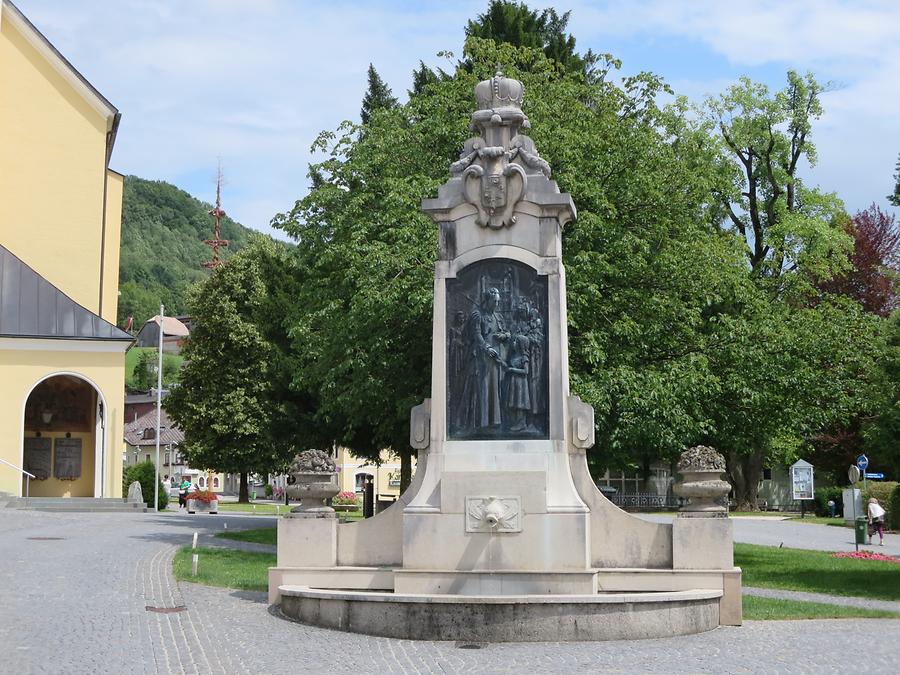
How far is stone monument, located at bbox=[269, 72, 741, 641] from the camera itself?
12734 mm

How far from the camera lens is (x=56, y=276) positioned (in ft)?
145

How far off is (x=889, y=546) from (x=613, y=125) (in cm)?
1561

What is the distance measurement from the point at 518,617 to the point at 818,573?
39.4 feet

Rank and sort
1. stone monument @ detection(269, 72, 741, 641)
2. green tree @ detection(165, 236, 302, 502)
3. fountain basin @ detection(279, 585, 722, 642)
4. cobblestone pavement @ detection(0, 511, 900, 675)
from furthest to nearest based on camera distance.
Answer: green tree @ detection(165, 236, 302, 502) < stone monument @ detection(269, 72, 741, 641) < fountain basin @ detection(279, 585, 722, 642) < cobblestone pavement @ detection(0, 511, 900, 675)

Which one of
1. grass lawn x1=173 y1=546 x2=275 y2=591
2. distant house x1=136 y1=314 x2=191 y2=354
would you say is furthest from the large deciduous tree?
distant house x1=136 y1=314 x2=191 y2=354

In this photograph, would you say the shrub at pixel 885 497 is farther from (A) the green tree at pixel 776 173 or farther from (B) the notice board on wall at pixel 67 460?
(B) the notice board on wall at pixel 67 460

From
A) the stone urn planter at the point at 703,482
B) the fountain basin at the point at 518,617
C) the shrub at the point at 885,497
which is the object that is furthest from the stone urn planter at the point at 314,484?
the shrub at the point at 885,497

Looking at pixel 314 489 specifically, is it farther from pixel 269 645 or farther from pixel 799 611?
pixel 799 611

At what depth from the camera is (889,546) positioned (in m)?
31.2

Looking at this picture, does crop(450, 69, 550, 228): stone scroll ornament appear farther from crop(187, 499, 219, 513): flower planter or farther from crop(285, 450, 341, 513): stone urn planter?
crop(187, 499, 219, 513): flower planter

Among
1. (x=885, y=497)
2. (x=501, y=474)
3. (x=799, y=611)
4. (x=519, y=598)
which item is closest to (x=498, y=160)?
(x=501, y=474)

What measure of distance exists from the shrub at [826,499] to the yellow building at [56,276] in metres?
31.3

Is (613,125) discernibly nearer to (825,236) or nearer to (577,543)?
(577,543)

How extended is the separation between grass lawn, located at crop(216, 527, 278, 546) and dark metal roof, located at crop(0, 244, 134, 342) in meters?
12.6
